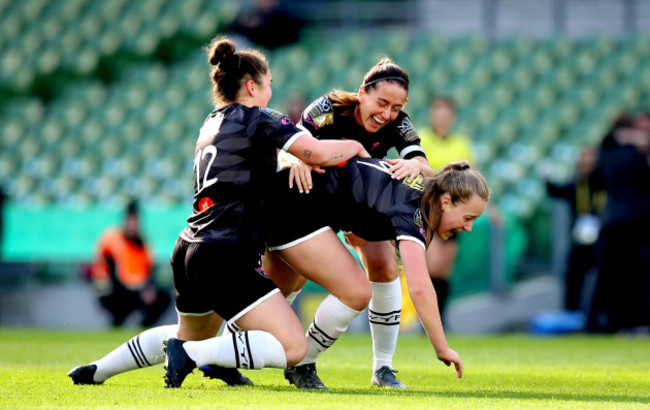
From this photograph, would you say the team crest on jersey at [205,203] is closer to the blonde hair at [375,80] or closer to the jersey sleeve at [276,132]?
the jersey sleeve at [276,132]

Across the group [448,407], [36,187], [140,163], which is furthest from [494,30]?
[448,407]

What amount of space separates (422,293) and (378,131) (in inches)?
39.9

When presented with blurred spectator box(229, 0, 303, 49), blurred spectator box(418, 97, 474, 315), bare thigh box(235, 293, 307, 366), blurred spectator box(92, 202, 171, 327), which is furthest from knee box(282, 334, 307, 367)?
blurred spectator box(229, 0, 303, 49)

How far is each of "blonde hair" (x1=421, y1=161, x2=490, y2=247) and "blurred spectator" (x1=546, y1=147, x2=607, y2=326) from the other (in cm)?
503

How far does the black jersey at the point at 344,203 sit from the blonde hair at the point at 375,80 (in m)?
0.38

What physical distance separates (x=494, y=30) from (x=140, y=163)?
17.6ft

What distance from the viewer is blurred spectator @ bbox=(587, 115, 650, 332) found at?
835cm

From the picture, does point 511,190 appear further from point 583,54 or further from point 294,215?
point 294,215

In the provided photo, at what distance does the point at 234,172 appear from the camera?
378 centimetres

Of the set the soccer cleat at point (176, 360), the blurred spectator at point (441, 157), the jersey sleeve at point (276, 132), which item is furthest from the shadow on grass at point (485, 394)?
the blurred spectator at point (441, 157)

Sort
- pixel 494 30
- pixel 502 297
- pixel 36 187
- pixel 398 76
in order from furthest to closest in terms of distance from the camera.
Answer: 1. pixel 494 30
2. pixel 36 187
3. pixel 502 297
4. pixel 398 76

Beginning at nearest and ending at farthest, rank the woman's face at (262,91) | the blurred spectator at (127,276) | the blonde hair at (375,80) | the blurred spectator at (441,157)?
the woman's face at (262,91) < the blonde hair at (375,80) < the blurred spectator at (441,157) < the blurred spectator at (127,276)

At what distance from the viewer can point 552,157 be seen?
11773 mm

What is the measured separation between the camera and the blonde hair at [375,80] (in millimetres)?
4215
